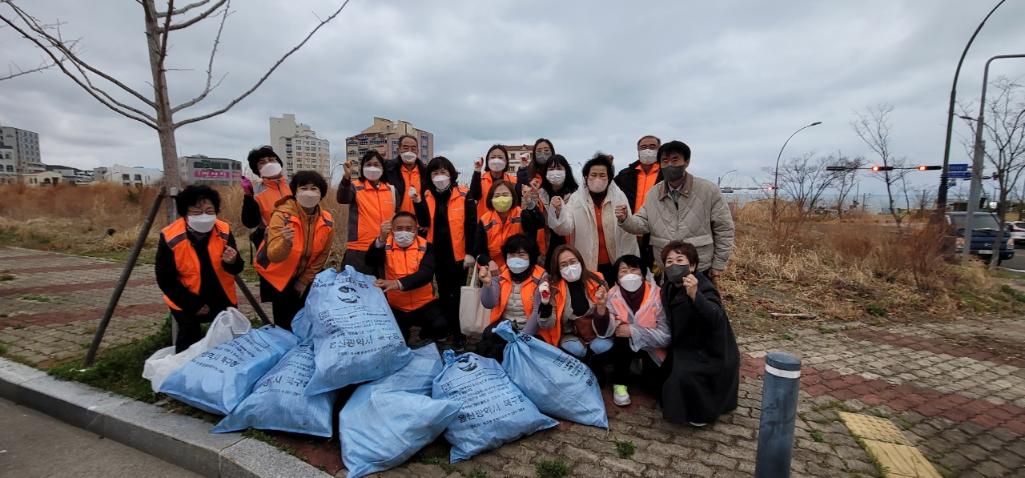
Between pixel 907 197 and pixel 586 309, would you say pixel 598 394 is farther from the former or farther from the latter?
pixel 907 197

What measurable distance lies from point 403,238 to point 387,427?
1669 mm

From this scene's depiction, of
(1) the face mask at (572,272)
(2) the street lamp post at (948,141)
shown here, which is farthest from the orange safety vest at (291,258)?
(2) the street lamp post at (948,141)

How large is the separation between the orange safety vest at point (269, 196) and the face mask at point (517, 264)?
86.9 inches

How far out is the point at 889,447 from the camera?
2.83 m

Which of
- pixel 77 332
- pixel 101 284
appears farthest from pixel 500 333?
pixel 101 284

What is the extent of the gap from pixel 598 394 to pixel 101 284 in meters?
8.45

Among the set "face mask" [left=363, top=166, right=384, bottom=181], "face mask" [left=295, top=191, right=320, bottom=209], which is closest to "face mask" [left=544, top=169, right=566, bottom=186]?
"face mask" [left=363, top=166, right=384, bottom=181]

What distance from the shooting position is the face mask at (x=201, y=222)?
11.6 feet

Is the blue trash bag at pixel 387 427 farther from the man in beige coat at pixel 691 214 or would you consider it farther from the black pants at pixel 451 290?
the man in beige coat at pixel 691 214

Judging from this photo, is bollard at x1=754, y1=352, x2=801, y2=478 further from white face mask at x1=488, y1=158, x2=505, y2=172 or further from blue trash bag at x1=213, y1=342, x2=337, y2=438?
white face mask at x1=488, y1=158, x2=505, y2=172

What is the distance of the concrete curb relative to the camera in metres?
2.51

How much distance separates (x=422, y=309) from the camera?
4066 mm

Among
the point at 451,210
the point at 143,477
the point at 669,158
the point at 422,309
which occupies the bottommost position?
the point at 143,477

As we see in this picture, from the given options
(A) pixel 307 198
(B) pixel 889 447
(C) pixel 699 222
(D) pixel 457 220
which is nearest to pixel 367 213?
(A) pixel 307 198
